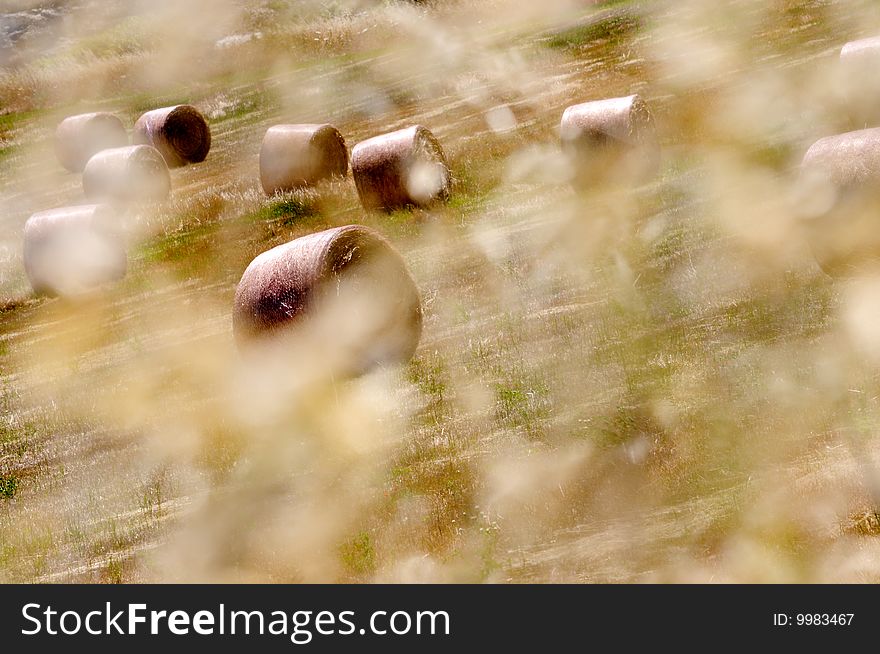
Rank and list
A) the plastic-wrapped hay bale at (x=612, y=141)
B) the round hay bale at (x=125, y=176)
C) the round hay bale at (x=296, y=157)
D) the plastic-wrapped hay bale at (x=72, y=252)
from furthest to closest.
→ 1. the round hay bale at (x=125, y=176)
2. the round hay bale at (x=296, y=157)
3. the plastic-wrapped hay bale at (x=72, y=252)
4. the plastic-wrapped hay bale at (x=612, y=141)

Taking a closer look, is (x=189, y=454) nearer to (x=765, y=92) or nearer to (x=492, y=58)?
(x=765, y=92)

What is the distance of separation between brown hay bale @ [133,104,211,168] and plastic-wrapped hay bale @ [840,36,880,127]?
1464 centimetres

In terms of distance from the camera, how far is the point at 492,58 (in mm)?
23828

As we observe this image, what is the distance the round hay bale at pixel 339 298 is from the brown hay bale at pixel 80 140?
16244 mm

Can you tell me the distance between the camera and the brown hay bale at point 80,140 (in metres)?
22.3

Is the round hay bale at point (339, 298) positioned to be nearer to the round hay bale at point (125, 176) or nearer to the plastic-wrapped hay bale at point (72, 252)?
the plastic-wrapped hay bale at point (72, 252)

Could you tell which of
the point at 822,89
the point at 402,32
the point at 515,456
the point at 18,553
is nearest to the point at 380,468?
the point at 515,456

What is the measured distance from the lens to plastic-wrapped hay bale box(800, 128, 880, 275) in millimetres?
8414

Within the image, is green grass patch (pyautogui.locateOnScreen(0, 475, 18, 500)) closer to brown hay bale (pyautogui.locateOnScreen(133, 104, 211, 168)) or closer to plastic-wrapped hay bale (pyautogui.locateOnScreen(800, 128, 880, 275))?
plastic-wrapped hay bale (pyautogui.locateOnScreen(800, 128, 880, 275))

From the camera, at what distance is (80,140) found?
22281 mm

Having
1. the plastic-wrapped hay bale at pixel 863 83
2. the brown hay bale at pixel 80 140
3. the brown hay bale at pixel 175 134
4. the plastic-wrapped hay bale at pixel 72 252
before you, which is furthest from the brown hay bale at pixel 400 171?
the brown hay bale at pixel 80 140

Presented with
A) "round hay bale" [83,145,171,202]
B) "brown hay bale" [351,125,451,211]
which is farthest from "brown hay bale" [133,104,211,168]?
"brown hay bale" [351,125,451,211]

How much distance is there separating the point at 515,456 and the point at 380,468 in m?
1.17

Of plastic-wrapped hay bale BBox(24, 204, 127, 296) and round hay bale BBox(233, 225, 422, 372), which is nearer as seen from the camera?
round hay bale BBox(233, 225, 422, 372)
